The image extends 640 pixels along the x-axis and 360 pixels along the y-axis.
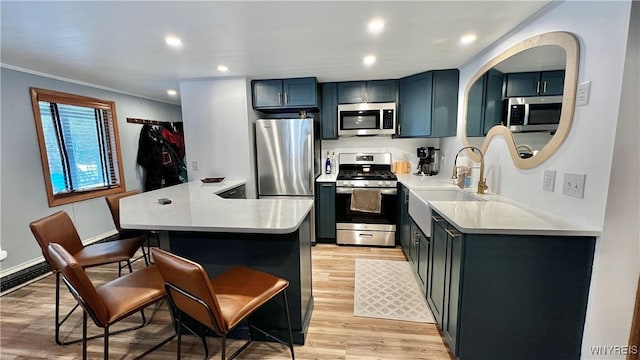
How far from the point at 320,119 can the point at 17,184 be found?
3509mm

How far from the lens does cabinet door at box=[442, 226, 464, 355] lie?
1494mm

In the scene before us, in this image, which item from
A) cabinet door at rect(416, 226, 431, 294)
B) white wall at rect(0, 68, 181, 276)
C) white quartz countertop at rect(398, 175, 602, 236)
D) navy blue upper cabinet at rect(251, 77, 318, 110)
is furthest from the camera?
navy blue upper cabinet at rect(251, 77, 318, 110)

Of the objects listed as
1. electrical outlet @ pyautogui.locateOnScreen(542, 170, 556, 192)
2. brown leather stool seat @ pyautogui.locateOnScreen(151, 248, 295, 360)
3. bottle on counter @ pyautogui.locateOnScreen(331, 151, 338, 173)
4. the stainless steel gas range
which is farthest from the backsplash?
brown leather stool seat @ pyautogui.locateOnScreen(151, 248, 295, 360)

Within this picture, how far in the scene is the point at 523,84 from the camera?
1.86 m

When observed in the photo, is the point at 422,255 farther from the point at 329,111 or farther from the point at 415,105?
the point at 329,111

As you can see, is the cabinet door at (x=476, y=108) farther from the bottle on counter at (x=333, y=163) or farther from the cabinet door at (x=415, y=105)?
the bottle on counter at (x=333, y=163)

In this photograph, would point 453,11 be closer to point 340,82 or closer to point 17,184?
point 340,82

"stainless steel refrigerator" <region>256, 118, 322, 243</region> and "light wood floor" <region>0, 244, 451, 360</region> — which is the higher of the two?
"stainless steel refrigerator" <region>256, 118, 322, 243</region>

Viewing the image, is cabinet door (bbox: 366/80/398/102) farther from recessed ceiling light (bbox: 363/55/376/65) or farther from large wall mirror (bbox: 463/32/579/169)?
large wall mirror (bbox: 463/32/579/169)

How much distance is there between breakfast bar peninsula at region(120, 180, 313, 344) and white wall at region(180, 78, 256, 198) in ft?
5.04

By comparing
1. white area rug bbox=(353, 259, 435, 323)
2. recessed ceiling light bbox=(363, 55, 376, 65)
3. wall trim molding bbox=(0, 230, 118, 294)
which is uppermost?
recessed ceiling light bbox=(363, 55, 376, 65)

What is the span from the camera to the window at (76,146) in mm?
3047

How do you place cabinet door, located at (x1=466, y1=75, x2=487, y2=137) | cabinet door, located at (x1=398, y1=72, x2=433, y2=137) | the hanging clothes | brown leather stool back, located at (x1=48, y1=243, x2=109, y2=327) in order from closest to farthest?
brown leather stool back, located at (x1=48, y1=243, x2=109, y2=327)
cabinet door, located at (x1=466, y1=75, x2=487, y2=137)
cabinet door, located at (x1=398, y1=72, x2=433, y2=137)
the hanging clothes

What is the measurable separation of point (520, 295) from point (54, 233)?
3039 millimetres
